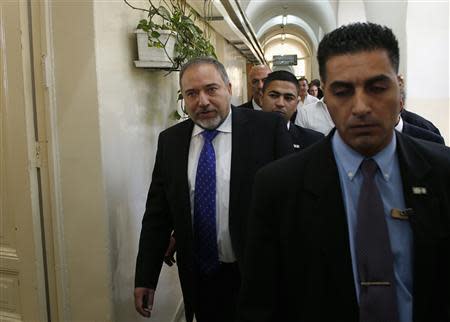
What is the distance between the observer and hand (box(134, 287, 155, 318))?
6.87ft

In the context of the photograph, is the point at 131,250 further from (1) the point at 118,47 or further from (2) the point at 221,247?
(1) the point at 118,47

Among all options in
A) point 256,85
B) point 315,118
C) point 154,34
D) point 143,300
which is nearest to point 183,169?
point 143,300

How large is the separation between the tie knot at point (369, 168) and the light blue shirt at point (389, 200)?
0.04 feet

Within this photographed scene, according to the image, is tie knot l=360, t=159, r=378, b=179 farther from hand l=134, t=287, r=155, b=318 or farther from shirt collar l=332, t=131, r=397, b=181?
hand l=134, t=287, r=155, b=318

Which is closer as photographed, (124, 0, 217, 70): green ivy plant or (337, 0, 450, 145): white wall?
(124, 0, 217, 70): green ivy plant

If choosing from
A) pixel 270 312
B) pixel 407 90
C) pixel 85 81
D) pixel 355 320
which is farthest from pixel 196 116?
pixel 407 90

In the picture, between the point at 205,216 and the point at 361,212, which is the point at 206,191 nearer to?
the point at 205,216

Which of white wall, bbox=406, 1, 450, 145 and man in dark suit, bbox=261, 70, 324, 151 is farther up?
white wall, bbox=406, 1, 450, 145

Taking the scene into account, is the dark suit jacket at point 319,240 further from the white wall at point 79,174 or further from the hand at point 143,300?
the white wall at point 79,174

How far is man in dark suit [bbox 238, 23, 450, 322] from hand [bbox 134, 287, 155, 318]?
1034 mm

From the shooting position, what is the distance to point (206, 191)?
79.7 inches


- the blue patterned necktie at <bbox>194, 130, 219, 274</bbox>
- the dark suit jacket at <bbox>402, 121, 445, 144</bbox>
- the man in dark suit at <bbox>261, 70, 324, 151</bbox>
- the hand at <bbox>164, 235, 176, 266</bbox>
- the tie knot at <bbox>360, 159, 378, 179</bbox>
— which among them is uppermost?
the man in dark suit at <bbox>261, 70, 324, 151</bbox>

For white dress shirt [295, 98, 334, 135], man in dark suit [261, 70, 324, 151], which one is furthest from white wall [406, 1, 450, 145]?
man in dark suit [261, 70, 324, 151]

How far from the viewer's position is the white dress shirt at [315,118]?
149 inches
